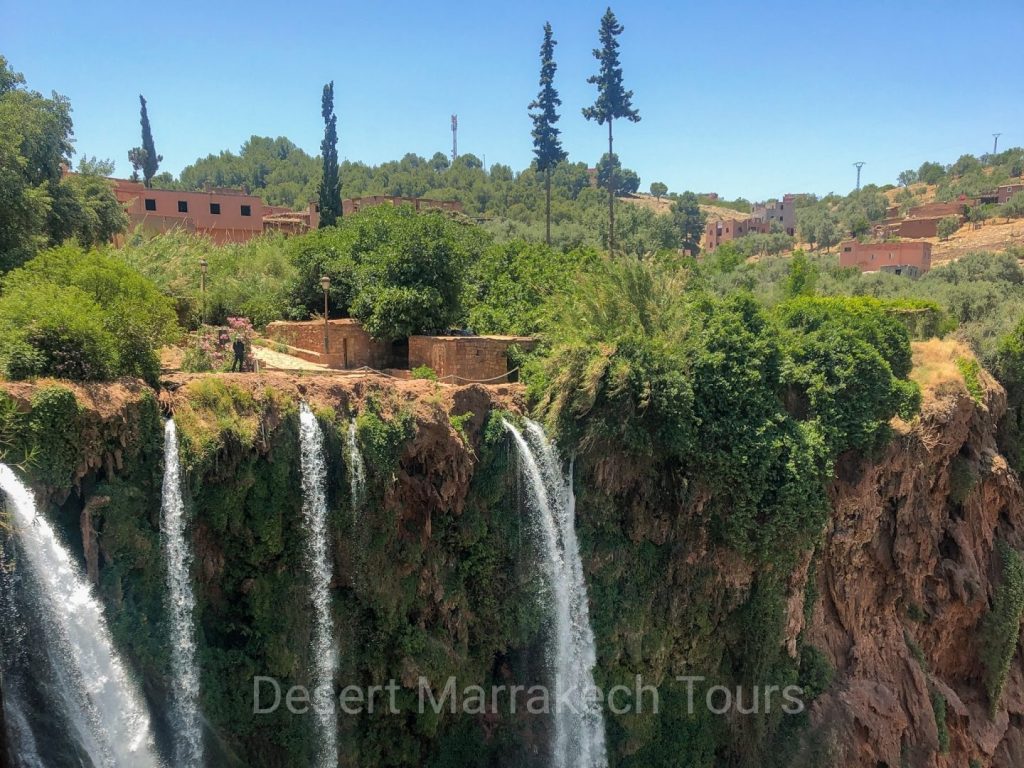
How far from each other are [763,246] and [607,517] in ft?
210

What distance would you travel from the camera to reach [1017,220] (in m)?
65.5

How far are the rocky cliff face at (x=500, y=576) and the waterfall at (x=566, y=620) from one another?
36 cm

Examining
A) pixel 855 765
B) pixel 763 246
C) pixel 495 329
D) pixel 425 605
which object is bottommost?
pixel 855 765

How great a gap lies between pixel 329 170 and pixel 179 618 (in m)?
29.3

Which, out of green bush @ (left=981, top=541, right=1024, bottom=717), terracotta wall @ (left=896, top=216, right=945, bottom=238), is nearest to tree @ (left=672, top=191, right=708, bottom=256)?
terracotta wall @ (left=896, top=216, right=945, bottom=238)

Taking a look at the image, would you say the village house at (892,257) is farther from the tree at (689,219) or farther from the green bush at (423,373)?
the green bush at (423,373)

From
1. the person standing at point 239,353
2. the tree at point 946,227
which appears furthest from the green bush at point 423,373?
the tree at point 946,227

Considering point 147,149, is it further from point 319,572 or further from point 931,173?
point 931,173

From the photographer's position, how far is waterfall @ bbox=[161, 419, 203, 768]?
13.3m

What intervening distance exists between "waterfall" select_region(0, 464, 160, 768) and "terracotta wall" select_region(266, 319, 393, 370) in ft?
32.8

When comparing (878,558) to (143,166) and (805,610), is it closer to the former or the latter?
(805,610)

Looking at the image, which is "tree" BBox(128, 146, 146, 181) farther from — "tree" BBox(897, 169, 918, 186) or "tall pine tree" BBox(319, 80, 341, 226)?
"tree" BBox(897, 169, 918, 186)

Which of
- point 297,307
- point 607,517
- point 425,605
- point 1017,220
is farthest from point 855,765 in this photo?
point 1017,220

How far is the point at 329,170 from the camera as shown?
1522 inches
